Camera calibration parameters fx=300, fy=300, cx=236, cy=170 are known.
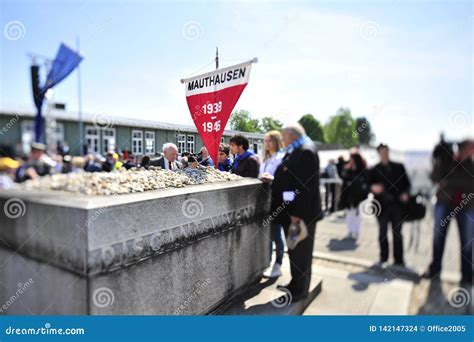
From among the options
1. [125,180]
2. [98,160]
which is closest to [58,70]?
[98,160]

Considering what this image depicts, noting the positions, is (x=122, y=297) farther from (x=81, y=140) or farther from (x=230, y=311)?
(x=230, y=311)

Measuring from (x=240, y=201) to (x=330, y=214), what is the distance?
0.78 meters

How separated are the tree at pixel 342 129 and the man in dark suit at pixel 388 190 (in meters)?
0.16

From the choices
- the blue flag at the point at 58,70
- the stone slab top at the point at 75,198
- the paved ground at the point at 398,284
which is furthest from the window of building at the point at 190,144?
the paved ground at the point at 398,284

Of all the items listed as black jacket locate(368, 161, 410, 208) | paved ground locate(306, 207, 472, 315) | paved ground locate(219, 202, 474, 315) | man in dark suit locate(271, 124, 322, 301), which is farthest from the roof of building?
paved ground locate(306, 207, 472, 315)

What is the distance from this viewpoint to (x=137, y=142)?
1.44 metres

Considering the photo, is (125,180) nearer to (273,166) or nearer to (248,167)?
(248,167)

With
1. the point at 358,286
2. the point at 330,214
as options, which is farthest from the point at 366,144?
the point at 358,286

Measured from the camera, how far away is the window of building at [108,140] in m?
1.29

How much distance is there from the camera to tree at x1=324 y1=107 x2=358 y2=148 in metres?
1.66

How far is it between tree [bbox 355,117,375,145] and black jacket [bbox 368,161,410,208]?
16 centimetres

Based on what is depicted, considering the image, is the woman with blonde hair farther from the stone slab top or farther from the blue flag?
the blue flag

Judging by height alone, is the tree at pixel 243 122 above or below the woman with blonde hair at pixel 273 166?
above

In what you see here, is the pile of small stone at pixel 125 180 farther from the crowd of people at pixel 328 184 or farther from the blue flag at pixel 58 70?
the blue flag at pixel 58 70
